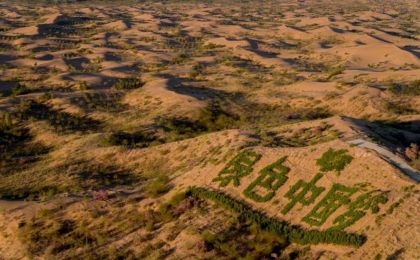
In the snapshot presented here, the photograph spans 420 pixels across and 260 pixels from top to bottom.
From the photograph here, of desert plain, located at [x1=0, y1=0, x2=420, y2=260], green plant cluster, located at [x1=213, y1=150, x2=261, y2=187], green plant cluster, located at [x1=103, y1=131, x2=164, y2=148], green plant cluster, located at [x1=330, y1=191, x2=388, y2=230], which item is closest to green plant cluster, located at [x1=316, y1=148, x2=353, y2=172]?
desert plain, located at [x1=0, y1=0, x2=420, y2=260]

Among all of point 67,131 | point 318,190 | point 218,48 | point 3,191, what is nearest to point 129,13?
point 218,48

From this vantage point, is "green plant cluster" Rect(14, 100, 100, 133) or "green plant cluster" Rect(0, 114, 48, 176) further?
"green plant cluster" Rect(14, 100, 100, 133)

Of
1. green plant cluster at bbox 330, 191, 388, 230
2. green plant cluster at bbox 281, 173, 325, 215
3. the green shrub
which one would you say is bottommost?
the green shrub

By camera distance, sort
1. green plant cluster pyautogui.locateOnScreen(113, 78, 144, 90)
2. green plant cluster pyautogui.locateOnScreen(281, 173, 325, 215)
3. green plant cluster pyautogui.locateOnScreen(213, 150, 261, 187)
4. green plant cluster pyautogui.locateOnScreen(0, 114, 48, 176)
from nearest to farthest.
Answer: green plant cluster pyautogui.locateOnScreen(281, 173, 325, 215)
green plant cluster pyautogui.locateOnScreen(213, 150, 261, 187)
green plant cluster pyautogui.locateOnScreen(0, 114, 48, 176)
green plant cluster pyautogui.locateOnScreen(113, 78, 144, 90)

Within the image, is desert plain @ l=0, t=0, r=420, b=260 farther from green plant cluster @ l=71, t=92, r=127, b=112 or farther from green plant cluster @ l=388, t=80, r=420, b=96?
green plant cluster @ l=388, t=80, r=420, b=96

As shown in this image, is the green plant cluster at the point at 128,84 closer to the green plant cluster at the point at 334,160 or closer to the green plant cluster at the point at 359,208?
the green plant cluster at the point at 334,160

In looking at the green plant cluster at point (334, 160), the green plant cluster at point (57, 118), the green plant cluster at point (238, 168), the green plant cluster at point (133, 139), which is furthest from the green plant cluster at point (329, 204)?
the green plant cluster at point (57, 118)

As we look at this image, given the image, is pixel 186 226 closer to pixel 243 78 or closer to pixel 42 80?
pixel 243 78

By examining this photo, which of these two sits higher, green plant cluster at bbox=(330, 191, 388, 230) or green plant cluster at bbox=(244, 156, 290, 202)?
green plant cluster at bbox=(330, 191, 388, 230)
